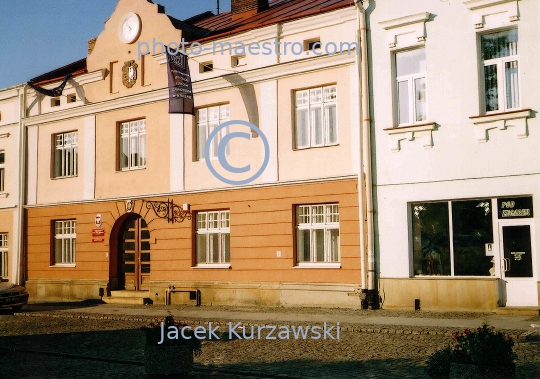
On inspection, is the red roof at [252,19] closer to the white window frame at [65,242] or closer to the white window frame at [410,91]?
the white window frame at [410,91]

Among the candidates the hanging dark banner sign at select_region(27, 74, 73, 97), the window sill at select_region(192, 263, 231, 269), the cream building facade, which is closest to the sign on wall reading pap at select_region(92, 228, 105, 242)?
the cream building facade

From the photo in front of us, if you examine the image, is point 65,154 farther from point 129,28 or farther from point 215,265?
point 215,265

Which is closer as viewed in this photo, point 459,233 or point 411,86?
point 459,233

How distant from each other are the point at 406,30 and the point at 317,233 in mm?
6161

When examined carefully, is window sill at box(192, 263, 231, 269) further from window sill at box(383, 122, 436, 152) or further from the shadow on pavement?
window sill at box(383, 122, 436, 152)

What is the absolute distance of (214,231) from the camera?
69.9 feet

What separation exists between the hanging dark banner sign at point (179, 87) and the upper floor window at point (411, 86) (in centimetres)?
652

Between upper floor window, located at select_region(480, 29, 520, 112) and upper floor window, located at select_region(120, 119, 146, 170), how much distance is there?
11.8 meters

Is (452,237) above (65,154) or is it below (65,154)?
below

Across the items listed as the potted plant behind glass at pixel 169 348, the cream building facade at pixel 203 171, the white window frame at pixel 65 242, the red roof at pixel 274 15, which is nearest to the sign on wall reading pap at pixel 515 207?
the cream building facade at pixel 203 171

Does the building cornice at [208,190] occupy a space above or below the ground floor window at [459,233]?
above

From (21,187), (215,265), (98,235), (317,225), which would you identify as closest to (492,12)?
(317,225)

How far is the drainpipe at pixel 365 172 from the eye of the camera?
17.9m

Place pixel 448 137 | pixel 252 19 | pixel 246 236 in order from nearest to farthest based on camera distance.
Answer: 1. pixel 448 137
2. pixel 246 236
3. pixel 252 19
